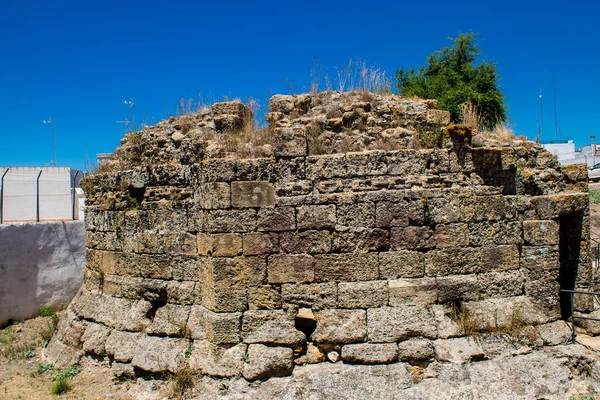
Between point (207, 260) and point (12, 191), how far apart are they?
13168 mm

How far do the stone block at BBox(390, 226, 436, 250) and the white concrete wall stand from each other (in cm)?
822

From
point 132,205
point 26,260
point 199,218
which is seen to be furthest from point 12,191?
point 199,218

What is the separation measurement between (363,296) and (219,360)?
195cm

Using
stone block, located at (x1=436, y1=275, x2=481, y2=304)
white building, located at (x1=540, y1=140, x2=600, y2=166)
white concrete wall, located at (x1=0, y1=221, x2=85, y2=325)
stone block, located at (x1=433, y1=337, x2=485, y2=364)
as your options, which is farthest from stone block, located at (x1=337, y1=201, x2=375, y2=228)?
white building, located at (x1=540, y1=140, x2=600, y2=166)

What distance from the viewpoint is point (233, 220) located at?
594 centimetres

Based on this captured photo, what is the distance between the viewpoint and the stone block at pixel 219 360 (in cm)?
576

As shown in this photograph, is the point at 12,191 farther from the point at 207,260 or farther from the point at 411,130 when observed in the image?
the point at 411,130

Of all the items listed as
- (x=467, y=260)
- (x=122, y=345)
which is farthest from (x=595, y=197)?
(x=122, y=345)

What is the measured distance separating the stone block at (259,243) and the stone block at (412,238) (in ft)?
4.87

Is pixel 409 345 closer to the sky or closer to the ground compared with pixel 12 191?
closer to the ground

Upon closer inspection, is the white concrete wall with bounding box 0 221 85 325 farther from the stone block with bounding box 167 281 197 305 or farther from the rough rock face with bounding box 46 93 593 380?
the stone block with bounding box 167 281 197 305

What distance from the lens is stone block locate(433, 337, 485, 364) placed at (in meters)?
5.73

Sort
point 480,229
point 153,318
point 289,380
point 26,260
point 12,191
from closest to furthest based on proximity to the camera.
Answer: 1. point 289,380
2. point 480,229
3. point 153,318
4. point 26,260
5. point 12,191

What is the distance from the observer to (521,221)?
20.9 feet
